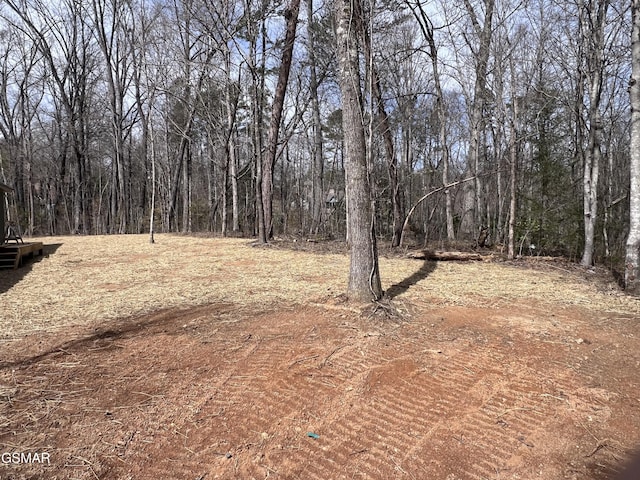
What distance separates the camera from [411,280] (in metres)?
6.32

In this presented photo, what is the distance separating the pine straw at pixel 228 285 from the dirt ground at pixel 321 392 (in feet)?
0.48

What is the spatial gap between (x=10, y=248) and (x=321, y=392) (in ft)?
28.9

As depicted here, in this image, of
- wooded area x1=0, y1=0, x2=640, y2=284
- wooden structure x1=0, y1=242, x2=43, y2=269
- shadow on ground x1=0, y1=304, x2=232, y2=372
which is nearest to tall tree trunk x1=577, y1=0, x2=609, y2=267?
wooded area x1=0, y1=0, x2=640, y2=284

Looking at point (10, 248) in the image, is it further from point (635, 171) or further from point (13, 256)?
point (635, 171)

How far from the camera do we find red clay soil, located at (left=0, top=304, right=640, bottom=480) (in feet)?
6.12

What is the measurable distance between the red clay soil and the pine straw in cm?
96

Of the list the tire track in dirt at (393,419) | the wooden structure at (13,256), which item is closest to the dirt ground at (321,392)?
the tire track in dirt at (393,419)

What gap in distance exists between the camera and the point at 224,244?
1169 centimetres

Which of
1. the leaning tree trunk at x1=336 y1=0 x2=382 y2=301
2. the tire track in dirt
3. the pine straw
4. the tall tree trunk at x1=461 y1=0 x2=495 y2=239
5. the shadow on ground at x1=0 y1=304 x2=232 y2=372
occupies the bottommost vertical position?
the tire track in dirt

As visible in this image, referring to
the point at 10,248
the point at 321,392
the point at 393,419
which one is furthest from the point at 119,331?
the point at 10,248

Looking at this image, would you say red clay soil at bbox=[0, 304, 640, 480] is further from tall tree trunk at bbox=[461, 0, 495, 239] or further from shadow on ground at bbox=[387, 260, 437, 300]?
tall tree trunk at bbox=[461, 0, 495, 239]

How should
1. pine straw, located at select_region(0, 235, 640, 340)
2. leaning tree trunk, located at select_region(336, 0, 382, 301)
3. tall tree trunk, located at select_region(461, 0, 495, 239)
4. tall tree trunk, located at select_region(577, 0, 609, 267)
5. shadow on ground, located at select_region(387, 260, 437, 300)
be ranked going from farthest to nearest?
tall tree trunk, located at select_region(461, 0, 495, 239), tall tree trunk, located at select_region(577, 0, 609, 267), shadow on ground, located at select_region(387, 260, 437, 300), pine straw, located at select_region(0, 235, 640, 340), leaning tree trunk, located at select_region(336, 0, 382, 301)

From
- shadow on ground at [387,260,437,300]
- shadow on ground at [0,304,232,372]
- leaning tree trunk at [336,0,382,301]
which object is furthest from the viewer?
shadow on ground at [387,260,437,300]

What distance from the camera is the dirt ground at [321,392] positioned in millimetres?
1878
